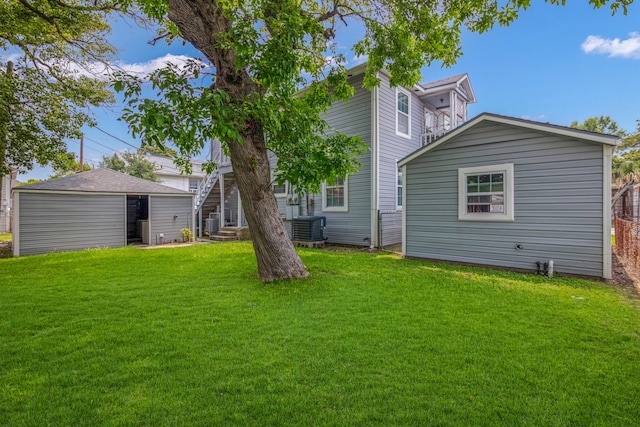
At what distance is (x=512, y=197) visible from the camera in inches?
260

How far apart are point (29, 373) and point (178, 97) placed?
3.31m

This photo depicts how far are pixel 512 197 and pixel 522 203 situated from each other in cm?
23

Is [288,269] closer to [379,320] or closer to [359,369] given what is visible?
[379,320]

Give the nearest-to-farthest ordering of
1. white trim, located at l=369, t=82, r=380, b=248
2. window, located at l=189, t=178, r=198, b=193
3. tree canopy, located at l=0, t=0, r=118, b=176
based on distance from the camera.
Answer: tree canopy, located at l=0, t=0, r=118, b=176
white trim, located at l=369, t=82, r=380, b=248
window, located at l=189, t=178, r=198, b=193

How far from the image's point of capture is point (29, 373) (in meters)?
2.52

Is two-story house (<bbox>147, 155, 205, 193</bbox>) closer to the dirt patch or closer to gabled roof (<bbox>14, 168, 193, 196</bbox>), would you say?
gabled roof (<bbox>14, 168, 193, 196</bbox>)

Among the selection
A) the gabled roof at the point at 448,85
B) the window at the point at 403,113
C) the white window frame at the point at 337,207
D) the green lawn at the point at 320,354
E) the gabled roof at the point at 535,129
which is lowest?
the green lawn at the point at 320,354

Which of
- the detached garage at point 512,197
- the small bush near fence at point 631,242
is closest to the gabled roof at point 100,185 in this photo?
the detached garage at point 512,197

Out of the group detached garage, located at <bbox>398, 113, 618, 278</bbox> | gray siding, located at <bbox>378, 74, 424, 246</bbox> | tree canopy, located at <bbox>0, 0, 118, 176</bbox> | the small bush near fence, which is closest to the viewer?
detached garage, located at <bbox>398, 113, 618, 278</bbox>

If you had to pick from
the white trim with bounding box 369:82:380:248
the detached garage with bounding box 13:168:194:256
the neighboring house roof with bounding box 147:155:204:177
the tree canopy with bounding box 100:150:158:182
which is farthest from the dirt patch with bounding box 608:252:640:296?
the tree canopy with bounding box 100:150:158:182

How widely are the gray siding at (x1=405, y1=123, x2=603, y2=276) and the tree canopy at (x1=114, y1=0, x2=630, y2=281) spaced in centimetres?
220

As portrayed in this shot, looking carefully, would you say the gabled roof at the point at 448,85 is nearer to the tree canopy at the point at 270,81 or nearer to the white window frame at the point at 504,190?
the tree canopy at the point at 270,81

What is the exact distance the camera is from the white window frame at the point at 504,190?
661cm

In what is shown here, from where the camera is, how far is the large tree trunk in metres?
5.10
